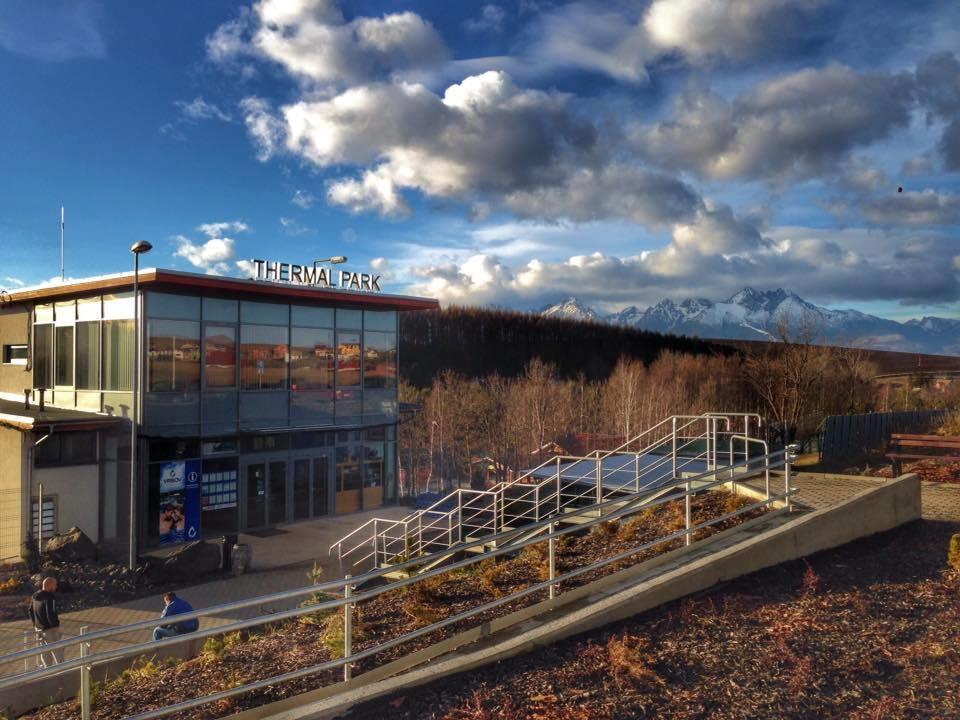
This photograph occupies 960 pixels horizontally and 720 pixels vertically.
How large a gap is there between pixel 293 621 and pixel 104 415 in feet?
47.6

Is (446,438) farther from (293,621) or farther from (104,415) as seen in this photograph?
(293,621)

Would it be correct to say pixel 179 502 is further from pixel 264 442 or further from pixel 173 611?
pixel 173 611

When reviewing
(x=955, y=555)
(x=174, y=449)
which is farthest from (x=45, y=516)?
(x=955, y=555)

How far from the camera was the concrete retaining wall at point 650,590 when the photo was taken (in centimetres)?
544

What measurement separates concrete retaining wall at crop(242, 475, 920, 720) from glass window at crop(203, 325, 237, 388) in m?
16.1

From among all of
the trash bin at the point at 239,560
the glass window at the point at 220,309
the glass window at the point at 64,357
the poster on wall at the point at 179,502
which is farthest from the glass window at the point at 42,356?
the trash bin at the point at 239,560

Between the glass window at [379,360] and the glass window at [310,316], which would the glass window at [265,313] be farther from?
the glass window at [379,360]

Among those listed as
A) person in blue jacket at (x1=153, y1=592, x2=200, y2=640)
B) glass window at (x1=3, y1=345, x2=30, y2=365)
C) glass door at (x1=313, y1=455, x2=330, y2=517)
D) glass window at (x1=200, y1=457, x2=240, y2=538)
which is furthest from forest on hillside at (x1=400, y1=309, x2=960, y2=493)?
person in blue jacket at (x1=153, y1=592, x2=200, y2=640)

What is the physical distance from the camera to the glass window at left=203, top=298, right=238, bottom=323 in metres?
20.7

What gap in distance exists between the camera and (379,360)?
2488 centimetres

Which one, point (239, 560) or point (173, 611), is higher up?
point (173, 611)

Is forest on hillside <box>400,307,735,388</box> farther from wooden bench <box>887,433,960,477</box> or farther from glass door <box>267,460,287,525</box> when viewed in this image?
wooden bench <box>887,433,960,477</box>

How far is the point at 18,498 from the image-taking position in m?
18.4

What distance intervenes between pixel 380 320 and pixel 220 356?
565 centimetres
